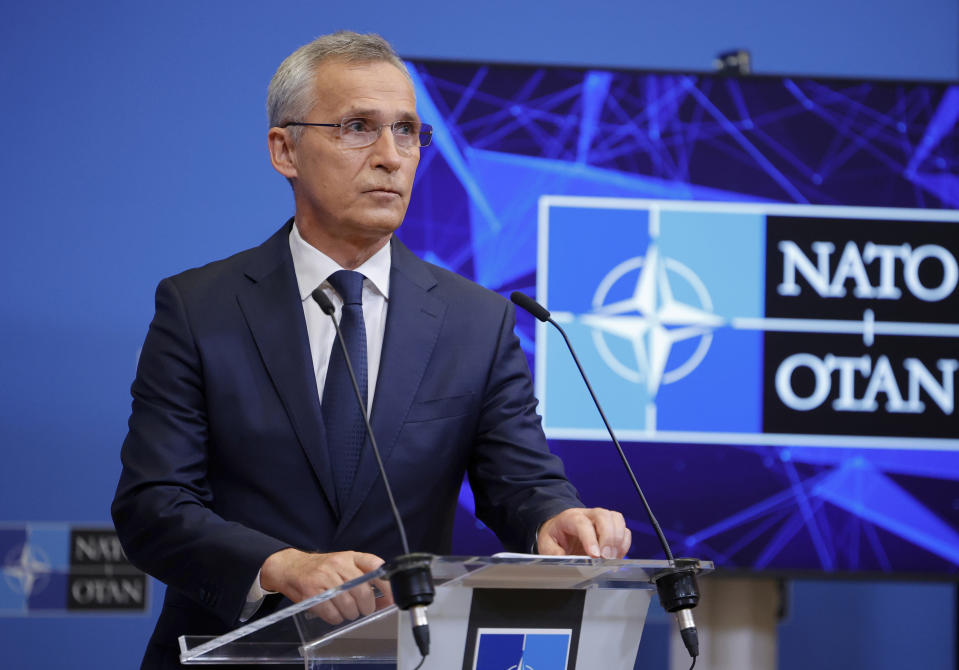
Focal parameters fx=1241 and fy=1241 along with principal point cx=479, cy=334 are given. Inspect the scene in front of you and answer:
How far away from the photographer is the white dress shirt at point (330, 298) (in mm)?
1862

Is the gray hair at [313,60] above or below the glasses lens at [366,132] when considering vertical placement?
above

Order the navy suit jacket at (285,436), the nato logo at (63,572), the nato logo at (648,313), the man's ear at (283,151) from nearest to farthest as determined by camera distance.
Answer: the navy suit jacket at (285,436) < the man's ear at (283,151) < the nato logo at (648,313) < the nato logo at (63,572)

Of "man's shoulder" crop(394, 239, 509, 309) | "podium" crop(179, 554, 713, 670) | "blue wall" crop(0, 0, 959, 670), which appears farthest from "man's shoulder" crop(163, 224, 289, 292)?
"blue wall" crop(0, 0, 959, 670)

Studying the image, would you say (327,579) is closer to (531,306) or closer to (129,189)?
(531,306)

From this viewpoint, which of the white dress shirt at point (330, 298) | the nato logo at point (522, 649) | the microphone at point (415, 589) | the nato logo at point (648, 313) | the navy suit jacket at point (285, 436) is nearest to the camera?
the microphone at point (415, 589)

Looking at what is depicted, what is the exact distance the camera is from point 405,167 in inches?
74.8

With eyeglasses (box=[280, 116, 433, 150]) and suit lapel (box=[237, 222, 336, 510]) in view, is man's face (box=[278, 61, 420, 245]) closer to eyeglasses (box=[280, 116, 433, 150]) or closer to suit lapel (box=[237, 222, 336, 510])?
eyeglasses (box=[280, 116, 433, 150])

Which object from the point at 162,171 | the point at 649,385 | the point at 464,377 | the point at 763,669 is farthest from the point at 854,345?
the point at 162,171

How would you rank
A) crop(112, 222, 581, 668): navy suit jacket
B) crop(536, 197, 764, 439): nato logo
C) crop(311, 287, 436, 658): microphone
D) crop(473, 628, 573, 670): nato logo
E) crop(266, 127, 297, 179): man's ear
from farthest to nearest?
crop(536, 197, 764, 439): nato logo, crop(266, 127, 297, 179): man's ear, crop(112, 222, 581, 668): navy suit jacket, crop(473, 628, 573, 670): nato logo, crop(311, 287, 436, 658): microphone

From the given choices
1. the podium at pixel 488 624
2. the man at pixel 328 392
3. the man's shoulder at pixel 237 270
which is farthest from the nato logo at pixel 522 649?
the man's shoulder at pixel 237 270

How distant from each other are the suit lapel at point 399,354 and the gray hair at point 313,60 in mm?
260

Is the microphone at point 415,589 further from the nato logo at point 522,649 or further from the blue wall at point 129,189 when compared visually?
the blue wall at point 129,189

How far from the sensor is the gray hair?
1921 mm

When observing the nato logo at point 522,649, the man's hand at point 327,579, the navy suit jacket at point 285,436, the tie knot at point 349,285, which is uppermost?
the tie knot at point 349,285
